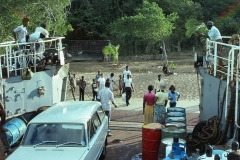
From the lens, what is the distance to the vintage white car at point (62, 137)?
737 cm

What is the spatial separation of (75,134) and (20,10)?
10.5 meters

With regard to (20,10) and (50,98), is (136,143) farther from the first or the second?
(20,10)

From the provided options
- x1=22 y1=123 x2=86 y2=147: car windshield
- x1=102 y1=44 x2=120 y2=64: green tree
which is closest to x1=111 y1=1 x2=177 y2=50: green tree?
x1=102 y1=44 x2=120 y2=64: green tree

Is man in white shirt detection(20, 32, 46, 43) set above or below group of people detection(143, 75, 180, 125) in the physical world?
above

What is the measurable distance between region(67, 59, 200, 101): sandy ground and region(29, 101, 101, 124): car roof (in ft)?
26.2

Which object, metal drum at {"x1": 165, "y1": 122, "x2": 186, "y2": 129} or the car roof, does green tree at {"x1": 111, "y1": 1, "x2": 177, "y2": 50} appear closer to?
metal drum at {"x1": 165, "y1": 122, "x2": 186, "y2": 129}

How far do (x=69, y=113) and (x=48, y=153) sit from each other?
4.82 feet

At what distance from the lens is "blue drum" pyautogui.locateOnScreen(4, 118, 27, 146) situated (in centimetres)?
1026

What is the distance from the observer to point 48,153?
7.40 metres

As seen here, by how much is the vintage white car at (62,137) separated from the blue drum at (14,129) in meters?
1.90

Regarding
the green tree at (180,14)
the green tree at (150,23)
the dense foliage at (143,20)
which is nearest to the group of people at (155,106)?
the green tree at (150,23)

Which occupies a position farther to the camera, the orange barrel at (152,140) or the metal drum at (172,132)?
the orange barrel at (152,140)

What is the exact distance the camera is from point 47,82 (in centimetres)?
1206

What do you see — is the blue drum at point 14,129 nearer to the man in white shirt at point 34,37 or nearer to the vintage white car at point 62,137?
the vintage white car at point 62,137
